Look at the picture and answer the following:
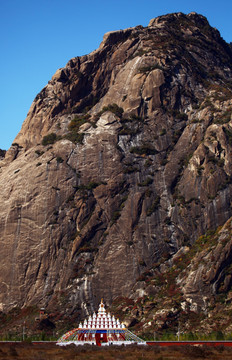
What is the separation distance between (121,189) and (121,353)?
6143 cm

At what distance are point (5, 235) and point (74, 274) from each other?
60.0 ft

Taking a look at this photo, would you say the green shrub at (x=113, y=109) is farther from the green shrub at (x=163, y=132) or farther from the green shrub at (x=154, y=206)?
the green shrub at (x=154, y=206)

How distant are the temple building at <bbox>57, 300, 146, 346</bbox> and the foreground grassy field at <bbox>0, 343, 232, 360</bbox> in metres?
2.00

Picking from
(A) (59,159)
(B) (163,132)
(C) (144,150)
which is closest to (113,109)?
(B) (163,132)

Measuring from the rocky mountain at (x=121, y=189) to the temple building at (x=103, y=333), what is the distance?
25767mm

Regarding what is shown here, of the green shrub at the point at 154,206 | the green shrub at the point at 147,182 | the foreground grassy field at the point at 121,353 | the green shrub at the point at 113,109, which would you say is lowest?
the foreground grassy field at the point at 121,353

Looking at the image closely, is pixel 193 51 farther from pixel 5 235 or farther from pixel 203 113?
pixel 5 235

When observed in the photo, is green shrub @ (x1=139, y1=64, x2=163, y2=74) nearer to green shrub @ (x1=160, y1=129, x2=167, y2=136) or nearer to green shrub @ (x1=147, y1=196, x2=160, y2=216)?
green shrub @ (x1=160, y1=129, x2=167, y2=136)

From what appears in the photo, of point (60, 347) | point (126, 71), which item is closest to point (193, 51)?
point (126, 71)

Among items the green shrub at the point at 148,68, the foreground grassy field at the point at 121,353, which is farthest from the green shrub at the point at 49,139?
the foreground grassy field at the point at 121,353

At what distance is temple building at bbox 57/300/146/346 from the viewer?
6581cm

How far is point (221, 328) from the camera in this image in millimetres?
85875

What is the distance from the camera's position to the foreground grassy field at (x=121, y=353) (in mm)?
54781

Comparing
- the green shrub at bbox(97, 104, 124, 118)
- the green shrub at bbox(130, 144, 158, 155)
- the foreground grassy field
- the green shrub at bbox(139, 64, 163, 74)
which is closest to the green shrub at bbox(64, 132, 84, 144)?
the green shrub at bbox(97, 104, 124, 118)
